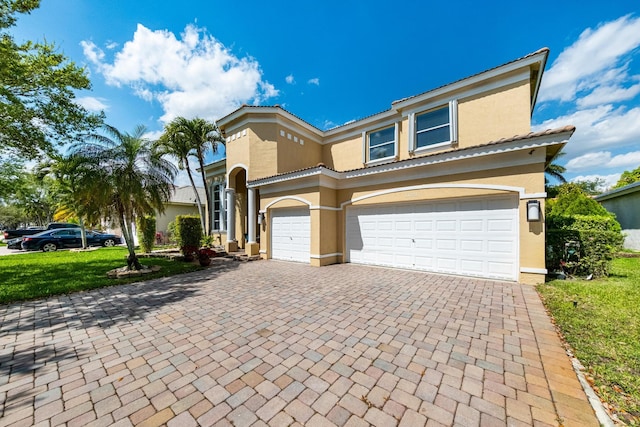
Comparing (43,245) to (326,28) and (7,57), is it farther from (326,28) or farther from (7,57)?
(326,28)

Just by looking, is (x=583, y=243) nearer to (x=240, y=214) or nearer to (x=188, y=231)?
(x=240, y=214)

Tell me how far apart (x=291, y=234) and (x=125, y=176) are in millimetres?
6167

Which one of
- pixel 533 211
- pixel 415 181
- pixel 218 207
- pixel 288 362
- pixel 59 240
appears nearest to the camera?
pixel 288 362

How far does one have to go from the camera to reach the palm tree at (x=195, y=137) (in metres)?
14.7

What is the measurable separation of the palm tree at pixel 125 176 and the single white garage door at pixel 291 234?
4.49 metres

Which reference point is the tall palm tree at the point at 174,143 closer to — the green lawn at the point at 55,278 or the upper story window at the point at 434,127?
the green lawn at the point at 55,278

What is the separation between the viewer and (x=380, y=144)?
1151 cm

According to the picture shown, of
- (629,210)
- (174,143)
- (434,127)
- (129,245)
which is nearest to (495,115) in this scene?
(434,127)

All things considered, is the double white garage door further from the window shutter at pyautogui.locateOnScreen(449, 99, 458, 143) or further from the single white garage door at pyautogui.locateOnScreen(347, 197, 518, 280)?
the window shutter at pyautogui.locateOnScreen(449, 99, 458, 143)

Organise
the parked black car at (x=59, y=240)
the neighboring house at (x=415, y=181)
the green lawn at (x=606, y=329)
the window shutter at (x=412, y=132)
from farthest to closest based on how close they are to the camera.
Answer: the parked black car at (x=59, y=240) → the window shutter at (x=412, y=132) → the neighboring house at (x=415, y=181) → the green lawn at (x=606, y=329)

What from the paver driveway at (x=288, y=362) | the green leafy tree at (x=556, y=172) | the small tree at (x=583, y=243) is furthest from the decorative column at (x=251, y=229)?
the green leafy tree at (x=556, y=172)

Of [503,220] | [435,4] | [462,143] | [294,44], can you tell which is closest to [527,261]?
[503,220]

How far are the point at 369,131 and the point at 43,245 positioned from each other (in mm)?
22659

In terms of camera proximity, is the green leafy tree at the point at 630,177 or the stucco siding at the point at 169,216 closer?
the stucco siding at the point at 169,216
